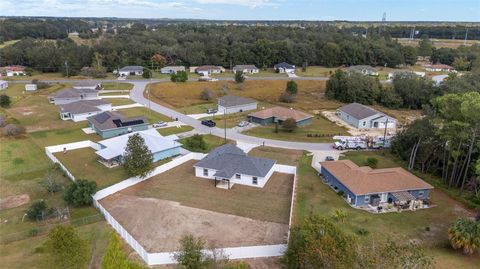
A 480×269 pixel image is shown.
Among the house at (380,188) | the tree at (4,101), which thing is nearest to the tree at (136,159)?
the house at (380,188)

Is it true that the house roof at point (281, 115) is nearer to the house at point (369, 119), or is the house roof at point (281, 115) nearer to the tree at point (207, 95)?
the house at point (369, 119)

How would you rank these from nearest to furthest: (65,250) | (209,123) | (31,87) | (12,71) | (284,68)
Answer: (65,250), (209,123), (31,87), (12,71), (284,68)

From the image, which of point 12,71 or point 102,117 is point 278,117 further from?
point 12,71

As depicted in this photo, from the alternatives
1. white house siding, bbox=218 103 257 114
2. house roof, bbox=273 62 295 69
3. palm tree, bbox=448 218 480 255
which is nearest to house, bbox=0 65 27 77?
white house siding, bbox=218 103 257 114

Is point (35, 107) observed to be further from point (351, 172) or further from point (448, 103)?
point (448, 103)

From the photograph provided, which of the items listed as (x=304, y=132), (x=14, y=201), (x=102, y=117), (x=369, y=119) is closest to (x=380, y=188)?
(x=304, y=132)

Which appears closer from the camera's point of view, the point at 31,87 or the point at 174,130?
the point at 174,130
